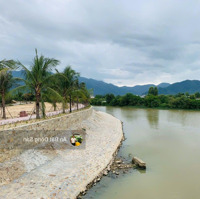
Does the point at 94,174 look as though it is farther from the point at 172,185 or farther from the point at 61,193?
the point at 172,185

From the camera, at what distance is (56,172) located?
11.7 m

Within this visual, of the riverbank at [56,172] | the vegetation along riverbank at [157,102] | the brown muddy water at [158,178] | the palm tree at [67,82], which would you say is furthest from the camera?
the vegetation along riverbank at [157,102]

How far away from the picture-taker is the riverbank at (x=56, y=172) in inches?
369

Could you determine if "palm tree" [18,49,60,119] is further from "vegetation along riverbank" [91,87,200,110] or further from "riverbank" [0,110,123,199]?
"vegetation along riverbank" [91,87,200,110]

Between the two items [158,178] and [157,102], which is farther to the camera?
[157,102]

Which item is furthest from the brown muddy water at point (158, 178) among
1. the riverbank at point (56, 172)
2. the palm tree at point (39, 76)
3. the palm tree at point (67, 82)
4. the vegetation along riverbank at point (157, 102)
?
the vegetation along riverbank at point (157, 102)

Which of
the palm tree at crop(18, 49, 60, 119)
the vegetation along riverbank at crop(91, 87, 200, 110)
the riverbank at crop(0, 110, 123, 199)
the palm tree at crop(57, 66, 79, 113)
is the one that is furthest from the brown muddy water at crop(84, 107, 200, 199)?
the vegetation along riverbank at crop(91, 87, 200, 110)

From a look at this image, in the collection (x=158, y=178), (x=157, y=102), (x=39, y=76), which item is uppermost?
(x=39, y=76)

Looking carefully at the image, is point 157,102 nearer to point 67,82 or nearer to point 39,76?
point 67,82

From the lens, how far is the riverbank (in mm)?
9375

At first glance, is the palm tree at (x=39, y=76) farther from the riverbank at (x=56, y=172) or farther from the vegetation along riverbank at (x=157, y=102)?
the vegetation along riverbank at (x=157, y=102)

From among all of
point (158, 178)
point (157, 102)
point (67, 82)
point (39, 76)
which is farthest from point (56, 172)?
point (157, 102)

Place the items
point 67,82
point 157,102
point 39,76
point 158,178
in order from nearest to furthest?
1. point 158,178
2. point 39,76
3. point 67,82
4. point 157,102

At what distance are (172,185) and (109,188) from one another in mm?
4726
